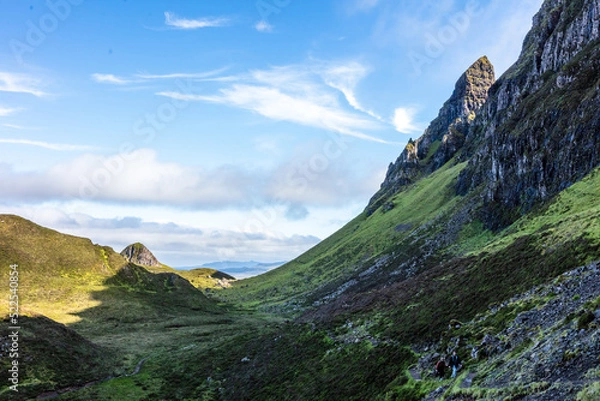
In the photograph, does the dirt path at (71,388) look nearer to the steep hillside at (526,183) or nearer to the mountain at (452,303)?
the mountain at (452,303)

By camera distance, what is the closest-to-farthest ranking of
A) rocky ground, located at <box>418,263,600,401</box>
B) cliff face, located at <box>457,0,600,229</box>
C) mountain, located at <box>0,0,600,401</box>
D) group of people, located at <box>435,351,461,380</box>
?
rocky ground, located at <box>418,263,600,401</box>
mountain, located at <box>0,0,600,401</box>
group of people, located at <box>435,351,461,380</box>
cliff face, located at <box>457,0,600,229</box>

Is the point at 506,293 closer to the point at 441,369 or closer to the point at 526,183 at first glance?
the point at 441,369

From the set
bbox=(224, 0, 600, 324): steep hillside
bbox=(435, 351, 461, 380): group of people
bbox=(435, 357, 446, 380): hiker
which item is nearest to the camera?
bbox=(435, 351, 461, 380): group of people

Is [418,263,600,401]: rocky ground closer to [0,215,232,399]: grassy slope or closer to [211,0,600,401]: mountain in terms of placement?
[211,0,600,401]: mountain

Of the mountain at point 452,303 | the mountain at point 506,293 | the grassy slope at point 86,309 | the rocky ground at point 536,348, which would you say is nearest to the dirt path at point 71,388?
the grassy slope at point 86,309

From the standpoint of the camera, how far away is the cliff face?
2960 inches

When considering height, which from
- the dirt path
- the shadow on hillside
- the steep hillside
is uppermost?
the steep hillside

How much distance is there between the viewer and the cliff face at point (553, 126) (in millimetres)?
75188

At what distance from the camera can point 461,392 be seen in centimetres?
2416

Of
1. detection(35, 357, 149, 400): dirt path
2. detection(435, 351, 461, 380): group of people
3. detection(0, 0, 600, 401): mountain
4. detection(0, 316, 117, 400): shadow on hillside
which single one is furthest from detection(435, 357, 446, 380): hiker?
detection(0, 316, 117, 400): shadow on hillside

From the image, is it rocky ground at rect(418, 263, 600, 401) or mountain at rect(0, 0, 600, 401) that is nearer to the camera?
rocky ground at rect(418, 263, 600, 401)

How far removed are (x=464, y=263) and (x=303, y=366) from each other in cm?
3209

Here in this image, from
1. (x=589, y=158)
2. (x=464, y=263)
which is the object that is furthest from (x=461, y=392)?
(x=589, y=158)

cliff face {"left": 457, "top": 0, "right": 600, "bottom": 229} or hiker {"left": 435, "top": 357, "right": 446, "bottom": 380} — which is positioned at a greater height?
cliff face {"left": 457, "top": 0, "right": 600, "bottom": 229}
